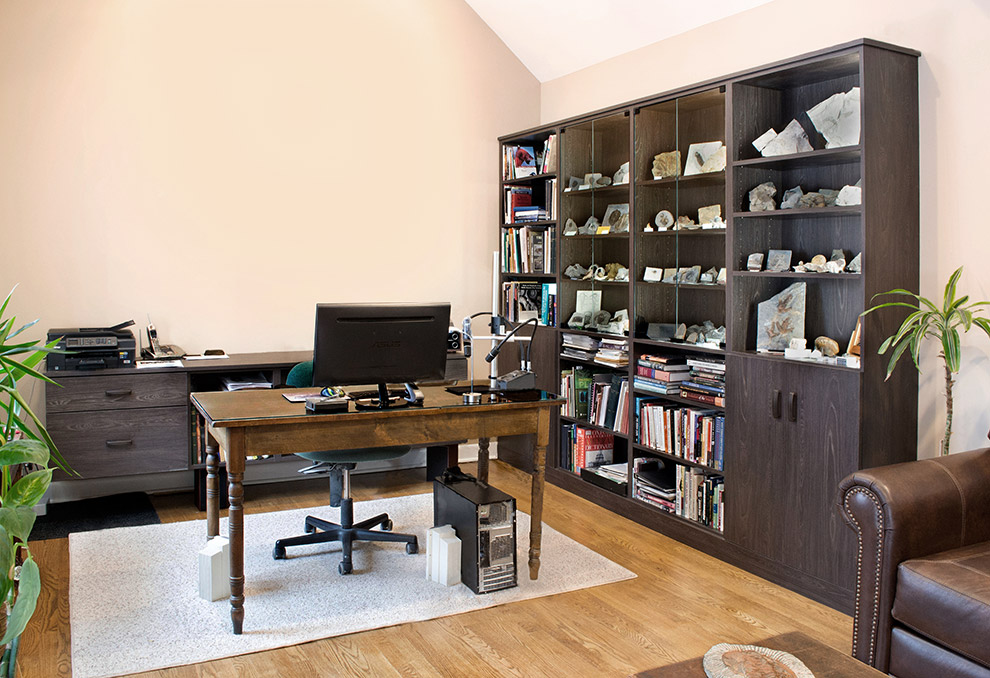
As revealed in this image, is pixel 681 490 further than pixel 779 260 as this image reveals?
Yes

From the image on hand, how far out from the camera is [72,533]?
4047 mm

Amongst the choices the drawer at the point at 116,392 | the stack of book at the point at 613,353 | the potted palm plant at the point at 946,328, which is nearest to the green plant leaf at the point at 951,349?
the potted palm plant at the point at 946,328

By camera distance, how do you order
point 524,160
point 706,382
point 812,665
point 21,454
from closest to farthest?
point 21,454 < point 812,665 < point 706,382 < point 524,160

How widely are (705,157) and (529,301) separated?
1648mm

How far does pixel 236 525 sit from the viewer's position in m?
2.92

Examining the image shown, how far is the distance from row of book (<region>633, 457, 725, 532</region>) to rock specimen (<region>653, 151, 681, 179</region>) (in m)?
1.48

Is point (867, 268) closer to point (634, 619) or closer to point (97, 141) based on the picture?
point (634, 619)

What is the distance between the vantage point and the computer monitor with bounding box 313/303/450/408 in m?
3.11

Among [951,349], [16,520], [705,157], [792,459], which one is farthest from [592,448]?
[16,520]

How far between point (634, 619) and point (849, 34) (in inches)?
105

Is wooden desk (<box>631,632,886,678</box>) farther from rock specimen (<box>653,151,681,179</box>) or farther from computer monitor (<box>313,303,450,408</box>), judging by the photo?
rock specimen (<box>653,151,681,179</box>)

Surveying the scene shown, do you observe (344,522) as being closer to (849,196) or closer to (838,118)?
(849,196)

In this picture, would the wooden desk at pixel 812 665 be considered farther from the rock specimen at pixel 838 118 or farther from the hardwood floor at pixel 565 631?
the rock specimen at pixel 838 118

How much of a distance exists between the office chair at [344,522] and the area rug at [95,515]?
1026mm
